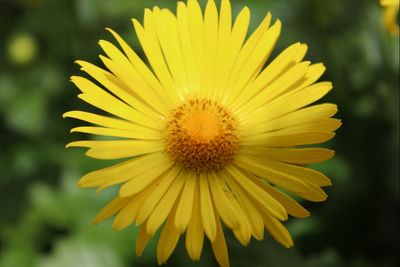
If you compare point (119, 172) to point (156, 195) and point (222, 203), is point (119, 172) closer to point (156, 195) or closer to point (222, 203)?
point (156, 195)

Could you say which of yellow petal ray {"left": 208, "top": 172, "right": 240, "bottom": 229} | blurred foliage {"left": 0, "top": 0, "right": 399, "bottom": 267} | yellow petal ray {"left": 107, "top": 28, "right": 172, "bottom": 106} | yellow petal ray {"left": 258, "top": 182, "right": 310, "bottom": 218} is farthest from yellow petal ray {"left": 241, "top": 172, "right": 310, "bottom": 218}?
blurred foliage {"left": 0, "top": 0, "right": 399, "bottom": 267}

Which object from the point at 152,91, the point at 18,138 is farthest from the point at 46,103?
the point at 152,91

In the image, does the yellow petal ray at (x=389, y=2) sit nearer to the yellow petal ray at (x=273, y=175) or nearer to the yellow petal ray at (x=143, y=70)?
the yellow petal ray at (x=273, y=175)

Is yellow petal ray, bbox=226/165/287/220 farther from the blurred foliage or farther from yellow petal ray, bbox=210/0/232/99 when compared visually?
the blurred foliage

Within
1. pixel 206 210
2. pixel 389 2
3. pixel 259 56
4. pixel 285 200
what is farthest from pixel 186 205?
pixel 389 2

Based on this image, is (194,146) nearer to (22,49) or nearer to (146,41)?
(146,41)

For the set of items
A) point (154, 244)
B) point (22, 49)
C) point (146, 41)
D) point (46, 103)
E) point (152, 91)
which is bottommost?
point (154, 244)
